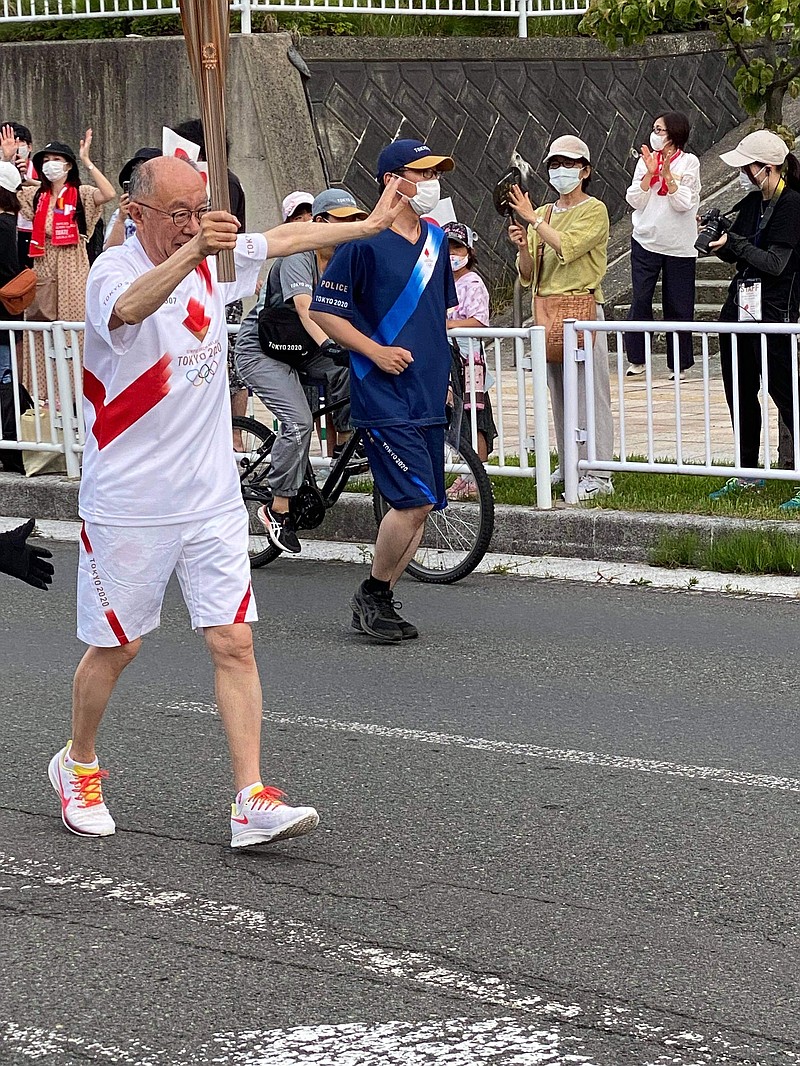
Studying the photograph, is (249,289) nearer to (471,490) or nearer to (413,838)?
(413,838)

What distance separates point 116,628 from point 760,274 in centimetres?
590

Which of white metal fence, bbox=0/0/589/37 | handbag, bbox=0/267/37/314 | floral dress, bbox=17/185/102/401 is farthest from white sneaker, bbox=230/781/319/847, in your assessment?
white metal fence, bbox=0/0/589/37

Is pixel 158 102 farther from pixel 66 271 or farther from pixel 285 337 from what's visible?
pixel 285 337

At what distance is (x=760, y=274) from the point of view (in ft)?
33.8

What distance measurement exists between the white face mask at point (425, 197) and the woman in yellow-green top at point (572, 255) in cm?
249

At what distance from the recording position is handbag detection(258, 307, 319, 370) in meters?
9.65

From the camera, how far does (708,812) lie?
18.2 feet

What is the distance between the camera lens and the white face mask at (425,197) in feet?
25.4

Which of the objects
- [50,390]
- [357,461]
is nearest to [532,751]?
[357,461]

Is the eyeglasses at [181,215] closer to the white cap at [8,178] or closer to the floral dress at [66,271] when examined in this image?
the white cap at [8,178]

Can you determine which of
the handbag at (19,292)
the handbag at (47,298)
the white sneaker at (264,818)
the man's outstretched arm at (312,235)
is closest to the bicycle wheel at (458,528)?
the handbag at (19,292)

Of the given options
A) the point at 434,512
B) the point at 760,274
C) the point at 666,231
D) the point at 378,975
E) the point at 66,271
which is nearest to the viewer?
the point at 378,975

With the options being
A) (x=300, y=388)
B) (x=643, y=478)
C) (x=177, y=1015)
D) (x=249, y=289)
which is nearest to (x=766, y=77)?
(x=643, y=478)

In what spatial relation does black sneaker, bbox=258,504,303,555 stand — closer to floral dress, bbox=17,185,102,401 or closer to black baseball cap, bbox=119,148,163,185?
black baseball cap, bbox=119,148,163,185
